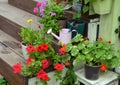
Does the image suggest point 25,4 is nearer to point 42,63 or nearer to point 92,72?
point 42,63

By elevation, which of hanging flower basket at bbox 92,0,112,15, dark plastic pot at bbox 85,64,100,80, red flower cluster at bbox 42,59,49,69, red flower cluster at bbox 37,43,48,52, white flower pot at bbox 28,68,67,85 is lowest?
white flower pot at bbox 28,68,67,85

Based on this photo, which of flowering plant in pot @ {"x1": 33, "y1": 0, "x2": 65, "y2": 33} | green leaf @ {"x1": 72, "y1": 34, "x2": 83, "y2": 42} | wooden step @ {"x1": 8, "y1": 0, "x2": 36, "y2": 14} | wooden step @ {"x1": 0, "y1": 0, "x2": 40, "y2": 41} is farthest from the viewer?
wooden step @ {"x1": 8, "y1": 0, "x2": 36, "y2": 14}

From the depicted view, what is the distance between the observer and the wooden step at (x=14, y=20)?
335 centimetres

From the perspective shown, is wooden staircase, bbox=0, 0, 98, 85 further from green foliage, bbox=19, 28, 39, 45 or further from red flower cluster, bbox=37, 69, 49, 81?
green foliage, bbox=19, 28, 39, 45

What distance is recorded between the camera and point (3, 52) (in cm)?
302

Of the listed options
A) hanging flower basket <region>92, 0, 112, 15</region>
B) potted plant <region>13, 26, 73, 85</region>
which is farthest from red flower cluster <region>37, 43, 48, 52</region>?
hanging flower basket <region>92, 0, 112, 15</region>

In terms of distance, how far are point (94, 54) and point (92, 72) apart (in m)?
0.18

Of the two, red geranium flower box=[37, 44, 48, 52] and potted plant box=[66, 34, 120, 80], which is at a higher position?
red geranium flower box=[37, 44, 48, 52]

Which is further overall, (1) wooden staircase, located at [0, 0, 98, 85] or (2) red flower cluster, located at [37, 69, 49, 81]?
(1) wooden staircase, located at [0, 0, 98, 85]

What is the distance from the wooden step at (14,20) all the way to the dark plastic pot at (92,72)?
956 mm

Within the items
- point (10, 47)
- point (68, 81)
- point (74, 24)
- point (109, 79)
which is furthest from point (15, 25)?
point (109, 79)

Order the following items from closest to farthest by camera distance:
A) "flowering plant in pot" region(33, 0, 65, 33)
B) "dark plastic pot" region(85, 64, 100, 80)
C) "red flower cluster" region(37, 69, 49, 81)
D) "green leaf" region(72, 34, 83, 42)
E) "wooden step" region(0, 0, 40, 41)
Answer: "red flower cluster" region(37, 69, 49, 81) → "dark plastic pot" region(85, 64, 100, 80) → "green leaf" region(72, 34, 83, 42) → "flowering plant in pot" region(33, 0, 65, 33) → "wooden step" region(0, 0, 40, 41)

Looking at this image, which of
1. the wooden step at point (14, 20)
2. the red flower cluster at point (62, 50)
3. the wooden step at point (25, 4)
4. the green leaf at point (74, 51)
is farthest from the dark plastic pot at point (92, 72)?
the wooden step at point (25, 4)

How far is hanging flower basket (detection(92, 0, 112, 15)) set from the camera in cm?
265
